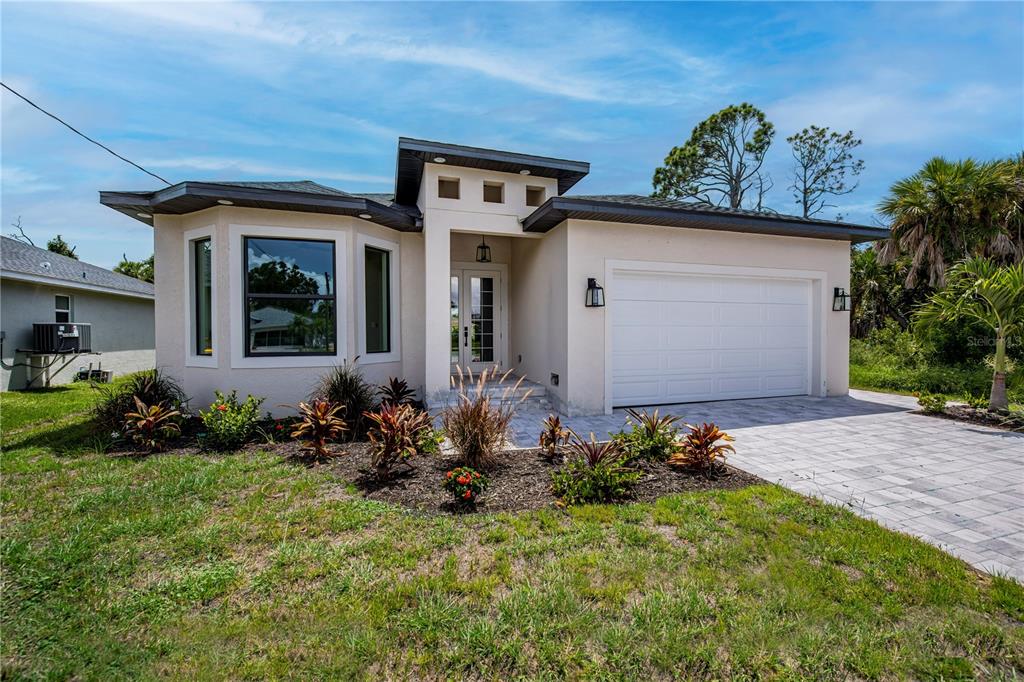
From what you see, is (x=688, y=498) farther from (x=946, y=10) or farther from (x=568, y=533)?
(x=946, y=10)

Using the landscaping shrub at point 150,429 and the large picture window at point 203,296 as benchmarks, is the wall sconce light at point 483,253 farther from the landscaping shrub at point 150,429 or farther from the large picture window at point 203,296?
the landscaping shrub at point 150,429

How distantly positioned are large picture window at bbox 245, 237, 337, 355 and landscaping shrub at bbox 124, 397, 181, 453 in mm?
1536

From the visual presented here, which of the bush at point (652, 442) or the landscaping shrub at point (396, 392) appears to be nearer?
the bush at point (652, 442)

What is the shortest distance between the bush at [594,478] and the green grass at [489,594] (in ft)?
0.77

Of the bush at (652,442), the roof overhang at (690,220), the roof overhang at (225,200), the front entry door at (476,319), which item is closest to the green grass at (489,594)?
the bush at (652,442)

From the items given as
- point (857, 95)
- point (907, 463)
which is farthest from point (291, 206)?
point (857, 95)

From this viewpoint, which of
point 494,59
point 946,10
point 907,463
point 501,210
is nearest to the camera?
point 907,463

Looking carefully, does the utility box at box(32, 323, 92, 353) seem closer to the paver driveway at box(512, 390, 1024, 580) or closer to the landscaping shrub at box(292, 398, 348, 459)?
the landscaping shrub at box(292, 398, 348, 459)

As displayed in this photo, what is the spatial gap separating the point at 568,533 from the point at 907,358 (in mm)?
12964

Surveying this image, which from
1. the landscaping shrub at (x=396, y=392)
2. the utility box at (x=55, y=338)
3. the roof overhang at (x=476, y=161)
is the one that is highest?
the roof overhang at (x=476, y=161)

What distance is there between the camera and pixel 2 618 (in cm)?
231

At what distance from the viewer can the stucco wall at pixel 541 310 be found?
23.9 ft

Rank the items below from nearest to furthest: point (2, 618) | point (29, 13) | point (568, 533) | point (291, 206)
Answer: point (2, 618) < point (568, 533) < point (29, 13) < point (291, 206)

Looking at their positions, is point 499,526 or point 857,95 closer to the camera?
point 499,526
